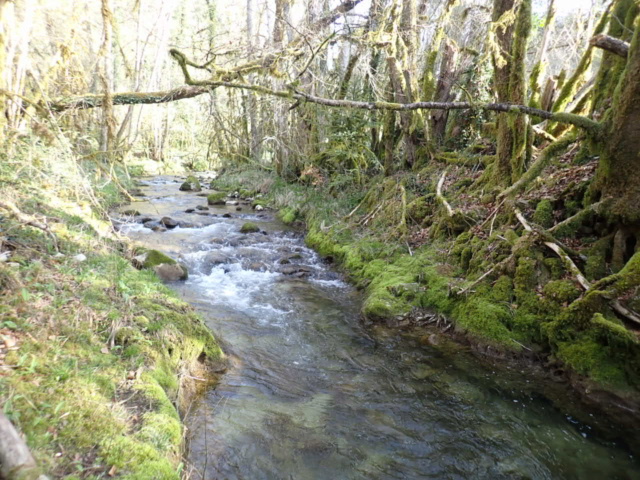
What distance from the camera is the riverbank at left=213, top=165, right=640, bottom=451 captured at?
4.18m

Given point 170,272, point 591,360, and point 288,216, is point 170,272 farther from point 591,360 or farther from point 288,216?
point 591,360

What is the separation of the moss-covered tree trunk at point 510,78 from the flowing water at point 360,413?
12.1ft

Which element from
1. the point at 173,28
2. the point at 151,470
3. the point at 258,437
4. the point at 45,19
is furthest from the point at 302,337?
the point at 173,28

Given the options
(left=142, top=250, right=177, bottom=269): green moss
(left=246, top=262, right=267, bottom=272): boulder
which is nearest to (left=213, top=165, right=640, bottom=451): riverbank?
(left=246, top=262, right=267, bottom=272): boulder

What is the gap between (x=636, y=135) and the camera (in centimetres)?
446

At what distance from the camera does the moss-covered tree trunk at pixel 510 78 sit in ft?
20.0

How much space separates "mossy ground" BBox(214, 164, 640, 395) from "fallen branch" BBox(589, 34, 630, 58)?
6.12 ft

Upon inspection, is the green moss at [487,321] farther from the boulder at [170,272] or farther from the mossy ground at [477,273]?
the boulder at [170,272]

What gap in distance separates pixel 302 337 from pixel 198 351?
1880mm

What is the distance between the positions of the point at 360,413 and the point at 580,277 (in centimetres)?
313

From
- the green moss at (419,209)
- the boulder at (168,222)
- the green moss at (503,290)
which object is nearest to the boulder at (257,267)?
the green moss at (419,209)

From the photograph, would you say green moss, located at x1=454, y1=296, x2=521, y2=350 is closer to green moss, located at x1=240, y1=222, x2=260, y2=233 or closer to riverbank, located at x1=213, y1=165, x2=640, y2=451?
riverbank, located at x1=213, y1=165, x2=640, y2=451

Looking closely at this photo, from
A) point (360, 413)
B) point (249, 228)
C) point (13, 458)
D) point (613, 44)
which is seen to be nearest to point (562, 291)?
point (360, 413)

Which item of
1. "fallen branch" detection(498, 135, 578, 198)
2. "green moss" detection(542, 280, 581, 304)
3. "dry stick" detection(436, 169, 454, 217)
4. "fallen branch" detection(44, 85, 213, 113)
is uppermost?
"fallen branch" detection(44, 85, 213, 113)
